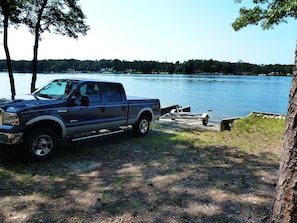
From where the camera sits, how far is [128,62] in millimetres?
122062

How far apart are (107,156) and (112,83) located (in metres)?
2.38

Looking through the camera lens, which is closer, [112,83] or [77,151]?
[77,151]

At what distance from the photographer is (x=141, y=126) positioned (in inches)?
344

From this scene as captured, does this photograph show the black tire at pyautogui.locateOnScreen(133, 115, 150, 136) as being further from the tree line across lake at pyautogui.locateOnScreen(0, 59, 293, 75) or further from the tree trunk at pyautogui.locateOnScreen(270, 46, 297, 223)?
the tree line across lake at pyautogui.locateOnScreen(0, 59, 293, 75)

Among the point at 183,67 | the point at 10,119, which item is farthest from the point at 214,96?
the point at 183,67

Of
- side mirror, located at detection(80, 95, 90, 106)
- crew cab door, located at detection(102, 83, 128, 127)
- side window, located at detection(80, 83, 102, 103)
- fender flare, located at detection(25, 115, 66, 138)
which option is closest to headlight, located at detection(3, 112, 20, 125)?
fender flare, located at detection(25, 115, 66, 138)

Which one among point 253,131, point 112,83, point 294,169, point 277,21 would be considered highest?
point 277,21

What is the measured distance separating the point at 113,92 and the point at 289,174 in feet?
18.7

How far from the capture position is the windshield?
21.2 ft

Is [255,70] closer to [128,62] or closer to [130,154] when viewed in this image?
[128,62]

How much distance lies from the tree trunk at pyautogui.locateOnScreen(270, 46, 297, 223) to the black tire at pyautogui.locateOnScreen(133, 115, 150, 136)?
Answer: 598 centimetres

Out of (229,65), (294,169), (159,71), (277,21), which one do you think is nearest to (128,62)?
(159,71)

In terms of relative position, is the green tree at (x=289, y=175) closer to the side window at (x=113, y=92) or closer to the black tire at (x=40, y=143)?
the black tire at (x=40, y=143)

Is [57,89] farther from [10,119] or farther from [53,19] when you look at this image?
[53,19]
